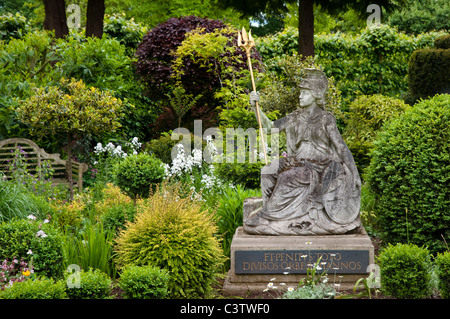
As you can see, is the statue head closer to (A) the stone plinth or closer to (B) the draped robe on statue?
(B) the draped robe on statue

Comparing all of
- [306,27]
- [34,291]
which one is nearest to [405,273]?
[34,291]

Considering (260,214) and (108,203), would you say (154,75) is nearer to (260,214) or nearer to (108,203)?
(108,203)

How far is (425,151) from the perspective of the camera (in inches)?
254

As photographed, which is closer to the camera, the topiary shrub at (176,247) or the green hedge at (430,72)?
the topiary shrub at (176,247)

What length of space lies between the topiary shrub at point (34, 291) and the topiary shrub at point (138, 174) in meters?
3.33

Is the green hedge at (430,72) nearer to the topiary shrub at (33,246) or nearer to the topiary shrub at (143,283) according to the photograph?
the topiary shrub at (143,283)

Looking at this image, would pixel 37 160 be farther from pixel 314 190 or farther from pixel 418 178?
pixel 418 178

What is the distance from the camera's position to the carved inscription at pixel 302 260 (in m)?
5.58

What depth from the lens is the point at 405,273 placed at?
16.4 feet

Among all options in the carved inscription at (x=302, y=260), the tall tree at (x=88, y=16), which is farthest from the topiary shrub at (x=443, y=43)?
the carved inscription at (x=302, y=260)
